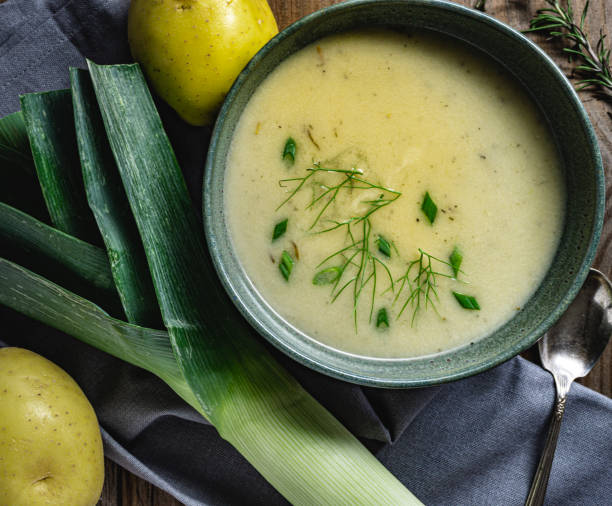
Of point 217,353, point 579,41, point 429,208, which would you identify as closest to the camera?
point 429,208

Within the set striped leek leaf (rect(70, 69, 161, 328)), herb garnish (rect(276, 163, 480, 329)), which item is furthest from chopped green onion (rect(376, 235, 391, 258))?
striped leek leaf (rect(70, 69, 161, 328))

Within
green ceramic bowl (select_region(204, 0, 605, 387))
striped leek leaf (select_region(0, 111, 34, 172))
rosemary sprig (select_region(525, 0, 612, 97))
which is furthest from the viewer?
rosemary sprig (select_region(525, 0, 612, 97))

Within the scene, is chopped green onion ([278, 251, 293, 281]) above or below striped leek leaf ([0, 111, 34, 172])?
below

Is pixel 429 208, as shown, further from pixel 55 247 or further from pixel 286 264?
pixel 55 247

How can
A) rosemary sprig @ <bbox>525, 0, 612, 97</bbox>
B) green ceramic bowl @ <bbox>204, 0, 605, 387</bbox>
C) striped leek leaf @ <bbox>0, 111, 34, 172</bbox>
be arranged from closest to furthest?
Answer: green ceramic bowl @ <bbox>204, 0, 605, 387</bbox>
striped leek leaf @ <bbox>0, 111, 34, 172</bbox>
rosemary sprig @ <bbox>525, 0, 612, 97</bbox>

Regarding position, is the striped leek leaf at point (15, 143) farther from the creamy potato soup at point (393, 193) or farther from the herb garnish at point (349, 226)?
the herb garnish at point (349, 226)

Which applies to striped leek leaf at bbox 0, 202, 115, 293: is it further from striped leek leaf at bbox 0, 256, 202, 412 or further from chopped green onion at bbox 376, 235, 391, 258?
chopped green onion at bbox 376, 235, 391, 258

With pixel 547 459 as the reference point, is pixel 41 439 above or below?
above

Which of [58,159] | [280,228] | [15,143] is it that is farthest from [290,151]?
[15,143]
